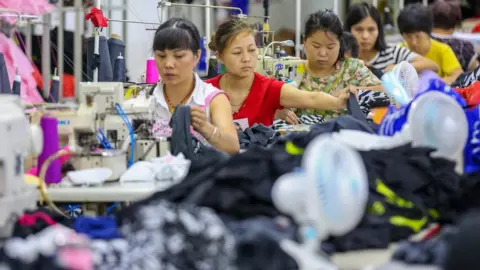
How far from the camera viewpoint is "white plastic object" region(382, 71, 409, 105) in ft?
9.92

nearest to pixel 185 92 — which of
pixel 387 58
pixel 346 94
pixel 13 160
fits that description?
pixel 346 94

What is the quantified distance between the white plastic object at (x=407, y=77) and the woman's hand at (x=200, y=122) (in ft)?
2.29

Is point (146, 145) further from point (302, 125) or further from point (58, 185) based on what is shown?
point (302, 125)

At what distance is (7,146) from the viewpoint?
2152 mm

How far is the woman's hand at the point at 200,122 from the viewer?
128 inches

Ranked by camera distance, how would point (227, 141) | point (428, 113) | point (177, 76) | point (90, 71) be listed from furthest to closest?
1. point (90, 71)
2. point (177, 76)
3. point (227, 141)
4. point (428, 113)

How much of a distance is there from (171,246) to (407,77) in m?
Answer: 1.73

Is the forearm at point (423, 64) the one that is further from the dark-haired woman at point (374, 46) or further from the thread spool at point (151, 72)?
the thread spool at point (151, 72)

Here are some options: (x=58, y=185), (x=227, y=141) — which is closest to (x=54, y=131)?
(x=58, y=185)

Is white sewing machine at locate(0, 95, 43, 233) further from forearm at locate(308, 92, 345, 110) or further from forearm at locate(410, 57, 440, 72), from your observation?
forearm at locate(410, 57, 440, 72)

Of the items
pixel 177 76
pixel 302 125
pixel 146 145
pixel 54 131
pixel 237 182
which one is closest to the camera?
pixel 237 182

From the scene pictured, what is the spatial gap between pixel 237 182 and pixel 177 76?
1.60 metres

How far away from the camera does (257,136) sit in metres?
3.80

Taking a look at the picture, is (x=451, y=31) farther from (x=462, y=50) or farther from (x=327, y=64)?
(x=327, y=64)
